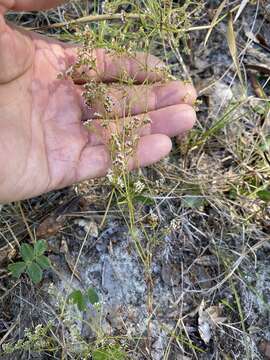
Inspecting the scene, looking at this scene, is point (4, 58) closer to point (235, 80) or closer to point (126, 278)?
point (126, 278)

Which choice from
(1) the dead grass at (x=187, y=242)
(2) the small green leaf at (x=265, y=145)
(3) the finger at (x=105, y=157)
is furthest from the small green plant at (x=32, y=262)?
(2) the small green leaf at (x=265, y=145)

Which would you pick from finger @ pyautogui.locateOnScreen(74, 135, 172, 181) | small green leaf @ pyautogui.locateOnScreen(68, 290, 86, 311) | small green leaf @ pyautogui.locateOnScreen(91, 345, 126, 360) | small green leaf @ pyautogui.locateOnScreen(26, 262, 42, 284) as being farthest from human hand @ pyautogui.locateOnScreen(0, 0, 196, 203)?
small green leaf @ pyautogui.locateOnScreen(91, 345, 126, 360)

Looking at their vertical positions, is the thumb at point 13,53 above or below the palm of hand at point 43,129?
above

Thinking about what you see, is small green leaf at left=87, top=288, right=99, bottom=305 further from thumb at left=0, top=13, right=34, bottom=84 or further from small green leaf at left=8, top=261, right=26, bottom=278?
thumb at left=0, top=13, right=34, bottom=84

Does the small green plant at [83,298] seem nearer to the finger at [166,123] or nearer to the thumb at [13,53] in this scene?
the finger at [166,123]

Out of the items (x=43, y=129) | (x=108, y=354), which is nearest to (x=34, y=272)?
(x=108, y=354)

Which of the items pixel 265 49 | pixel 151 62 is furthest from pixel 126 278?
pixel 265 49
